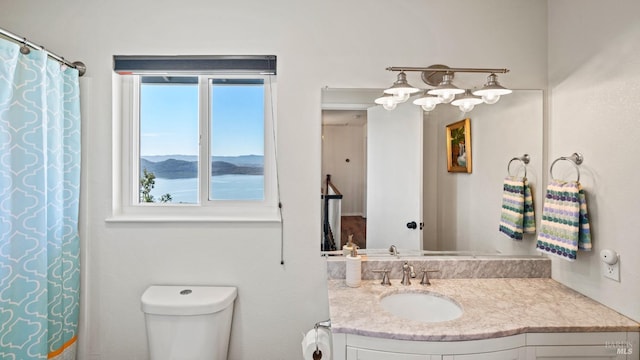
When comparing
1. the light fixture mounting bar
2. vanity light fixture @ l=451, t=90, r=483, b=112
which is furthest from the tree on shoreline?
vanity light fixture @ l=451, t=90, r=483, b=112

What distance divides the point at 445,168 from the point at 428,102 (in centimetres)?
36

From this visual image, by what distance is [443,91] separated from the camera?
1371mm

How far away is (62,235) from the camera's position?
1.43 m

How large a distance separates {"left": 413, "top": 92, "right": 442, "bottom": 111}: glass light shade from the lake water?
904 millimetres

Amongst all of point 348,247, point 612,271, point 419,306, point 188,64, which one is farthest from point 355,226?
point 188,64

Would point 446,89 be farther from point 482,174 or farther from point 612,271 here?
point 612,271

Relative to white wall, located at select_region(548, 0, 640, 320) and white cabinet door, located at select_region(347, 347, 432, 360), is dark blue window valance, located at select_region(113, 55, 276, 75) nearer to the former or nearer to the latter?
white cabinet door, located at select_region(347, 347, 432, 360)

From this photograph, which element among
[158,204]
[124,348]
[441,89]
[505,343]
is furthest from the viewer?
[158,204]

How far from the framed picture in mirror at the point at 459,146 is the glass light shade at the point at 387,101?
0.33 m

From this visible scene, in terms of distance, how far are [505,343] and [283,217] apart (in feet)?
3.40

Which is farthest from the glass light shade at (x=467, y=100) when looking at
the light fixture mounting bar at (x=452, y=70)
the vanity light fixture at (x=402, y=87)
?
the vanity light fixture at (x=402, y=87)

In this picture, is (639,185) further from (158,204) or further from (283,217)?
(158,204)

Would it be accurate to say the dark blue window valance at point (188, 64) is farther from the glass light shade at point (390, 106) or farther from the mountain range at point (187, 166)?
the glass light shade at point (390, 106)

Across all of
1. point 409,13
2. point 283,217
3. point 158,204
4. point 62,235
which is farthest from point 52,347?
point 409,13
